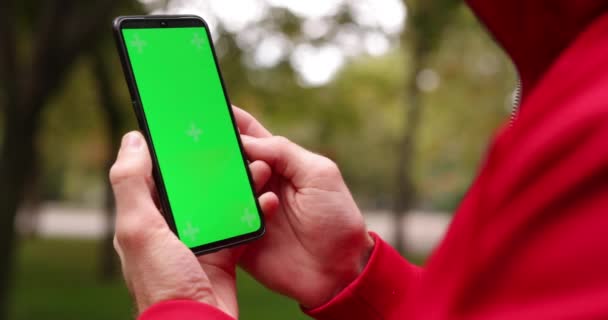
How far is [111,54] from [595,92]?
49.0 ft

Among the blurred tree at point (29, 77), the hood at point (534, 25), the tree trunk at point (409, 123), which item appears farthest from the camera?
the tree trunk at point (409, 123)

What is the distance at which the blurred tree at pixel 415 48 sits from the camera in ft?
53.0

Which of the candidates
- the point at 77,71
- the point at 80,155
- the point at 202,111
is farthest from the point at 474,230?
the point at 80,155

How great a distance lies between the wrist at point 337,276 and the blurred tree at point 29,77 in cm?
623

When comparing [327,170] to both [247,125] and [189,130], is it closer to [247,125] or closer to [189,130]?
[247,125]

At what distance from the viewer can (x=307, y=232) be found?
7.07ft

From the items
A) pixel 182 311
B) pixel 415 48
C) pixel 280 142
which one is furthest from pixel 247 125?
pixel 415 48

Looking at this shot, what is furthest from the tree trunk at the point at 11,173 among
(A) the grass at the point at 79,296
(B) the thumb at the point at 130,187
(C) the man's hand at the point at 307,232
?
(B) the thumb at the point at 130,187

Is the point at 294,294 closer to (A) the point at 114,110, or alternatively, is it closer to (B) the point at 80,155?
(A) the point at 114,110

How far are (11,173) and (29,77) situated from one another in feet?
3.31

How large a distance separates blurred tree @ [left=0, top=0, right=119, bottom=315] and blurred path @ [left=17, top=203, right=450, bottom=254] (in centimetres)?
887

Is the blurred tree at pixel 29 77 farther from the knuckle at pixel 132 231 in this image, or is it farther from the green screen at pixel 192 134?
the knuckle at pixel 132 231

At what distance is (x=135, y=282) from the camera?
1764 mm

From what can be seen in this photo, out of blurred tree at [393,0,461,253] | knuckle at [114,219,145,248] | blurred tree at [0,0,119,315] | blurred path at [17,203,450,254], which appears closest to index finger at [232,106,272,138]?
knuckle at [114,219,145,248]
